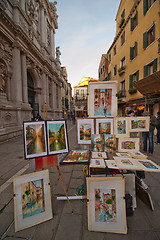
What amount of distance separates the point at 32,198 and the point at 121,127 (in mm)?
2482

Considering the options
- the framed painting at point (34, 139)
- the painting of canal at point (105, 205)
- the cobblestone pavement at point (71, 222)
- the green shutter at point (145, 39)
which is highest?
the green shutter at point (145, 39)

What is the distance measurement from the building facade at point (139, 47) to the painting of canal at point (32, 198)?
6.67 meters

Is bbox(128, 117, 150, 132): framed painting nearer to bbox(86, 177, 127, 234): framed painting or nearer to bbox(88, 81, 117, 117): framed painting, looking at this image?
bbox(88, 81, 117, 117): framed painting

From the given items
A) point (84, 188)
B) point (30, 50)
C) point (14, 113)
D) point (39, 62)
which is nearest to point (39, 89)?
point (39, 62)

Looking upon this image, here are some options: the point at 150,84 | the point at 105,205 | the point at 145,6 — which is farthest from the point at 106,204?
the point at 145,6

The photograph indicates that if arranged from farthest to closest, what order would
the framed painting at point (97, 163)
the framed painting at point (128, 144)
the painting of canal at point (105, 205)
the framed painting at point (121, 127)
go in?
the framed painting at point (121, 127), the framed painting at point (128, 144), the framed painting at point (97, 163), the painting of canal at point (105, 205)

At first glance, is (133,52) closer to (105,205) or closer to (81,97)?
(105,205)

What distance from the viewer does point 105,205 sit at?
1.79m

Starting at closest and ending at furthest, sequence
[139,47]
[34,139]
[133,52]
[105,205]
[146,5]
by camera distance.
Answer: [105,205] < [34,139] < [146,5] < [139,47] < [133,52]

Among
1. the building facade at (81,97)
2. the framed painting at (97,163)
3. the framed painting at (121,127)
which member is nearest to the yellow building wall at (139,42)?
the framed painting at (121,127)

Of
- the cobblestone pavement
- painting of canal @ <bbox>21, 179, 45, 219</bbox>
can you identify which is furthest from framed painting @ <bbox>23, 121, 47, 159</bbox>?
the cobblestone pavement

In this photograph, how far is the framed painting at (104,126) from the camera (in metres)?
2.87

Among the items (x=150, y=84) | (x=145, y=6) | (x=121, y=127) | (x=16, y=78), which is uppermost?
(x=145, y=6)

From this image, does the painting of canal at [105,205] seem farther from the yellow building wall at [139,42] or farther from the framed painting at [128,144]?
the yellow building wall at [139,42]
